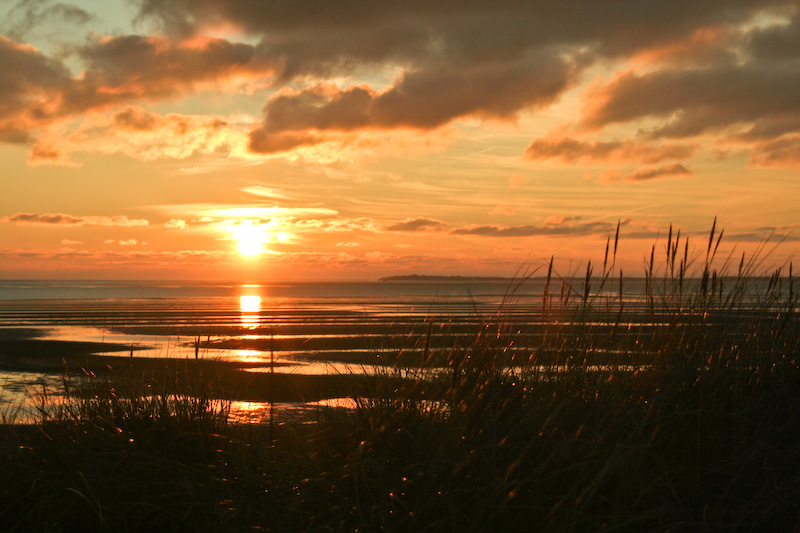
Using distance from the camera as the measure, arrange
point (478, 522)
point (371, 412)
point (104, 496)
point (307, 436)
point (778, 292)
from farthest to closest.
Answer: point (778, 292), point (307, 436), point (371, 412), point (104, 496), point (478, 522)

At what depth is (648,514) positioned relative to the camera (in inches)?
123

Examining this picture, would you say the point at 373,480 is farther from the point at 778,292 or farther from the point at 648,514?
the point at 778,292

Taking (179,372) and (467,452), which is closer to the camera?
(467,452)

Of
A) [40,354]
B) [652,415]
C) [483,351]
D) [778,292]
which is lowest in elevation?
[40,354]

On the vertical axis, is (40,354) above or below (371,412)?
below

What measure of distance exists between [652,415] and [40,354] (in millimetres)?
15300

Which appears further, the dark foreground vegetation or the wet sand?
the wet sand

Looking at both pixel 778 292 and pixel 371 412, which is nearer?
pixel 371 412

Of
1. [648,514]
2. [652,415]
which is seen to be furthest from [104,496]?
[652,415]

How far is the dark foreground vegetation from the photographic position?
3.26 metres

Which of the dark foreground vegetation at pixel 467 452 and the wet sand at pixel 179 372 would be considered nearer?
the dark foreground vegetation at pixel 467 452

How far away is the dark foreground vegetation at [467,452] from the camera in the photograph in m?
3.26

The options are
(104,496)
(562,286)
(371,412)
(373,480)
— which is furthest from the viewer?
(562,286)

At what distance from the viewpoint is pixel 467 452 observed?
11.5 ft
